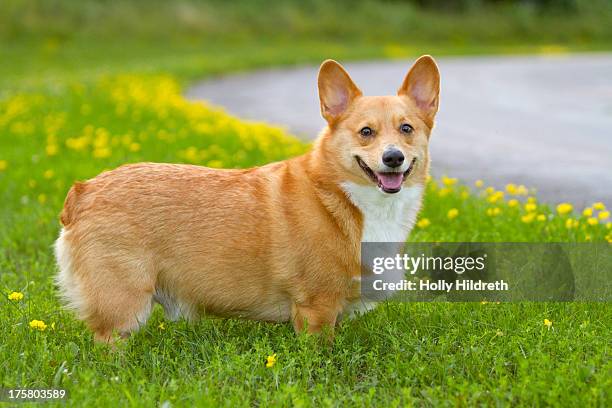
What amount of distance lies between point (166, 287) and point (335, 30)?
28297 mm

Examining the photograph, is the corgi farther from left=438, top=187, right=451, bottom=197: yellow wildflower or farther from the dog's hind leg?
left=438, top=187, right=451, bottom=197: yellow wildflower

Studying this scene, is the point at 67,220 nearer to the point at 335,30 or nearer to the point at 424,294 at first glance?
the point at 424,294

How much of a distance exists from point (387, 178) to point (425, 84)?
69 cm

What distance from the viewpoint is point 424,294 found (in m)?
4.69

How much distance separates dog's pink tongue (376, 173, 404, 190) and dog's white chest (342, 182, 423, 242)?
0.08 m

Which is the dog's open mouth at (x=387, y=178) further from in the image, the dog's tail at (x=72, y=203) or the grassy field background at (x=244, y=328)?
the dog's tail at (x=72, y=203)

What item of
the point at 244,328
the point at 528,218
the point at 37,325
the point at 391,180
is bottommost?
the point at 244,328

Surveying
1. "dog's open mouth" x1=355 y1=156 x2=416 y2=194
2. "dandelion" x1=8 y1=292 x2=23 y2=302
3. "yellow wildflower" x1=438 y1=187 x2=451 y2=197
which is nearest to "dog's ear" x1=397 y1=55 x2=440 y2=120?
"dog's open mouth" x1=355 y1=156 x2=416 y2=194

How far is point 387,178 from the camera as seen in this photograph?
392 cm

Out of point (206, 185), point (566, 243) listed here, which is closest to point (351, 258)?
point (206, 185)

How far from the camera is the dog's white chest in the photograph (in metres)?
4.01

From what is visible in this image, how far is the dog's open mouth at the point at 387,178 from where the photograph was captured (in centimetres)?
390

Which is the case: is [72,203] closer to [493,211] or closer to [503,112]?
[493,211]

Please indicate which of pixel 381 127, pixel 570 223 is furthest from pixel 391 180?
pixel 570 223
